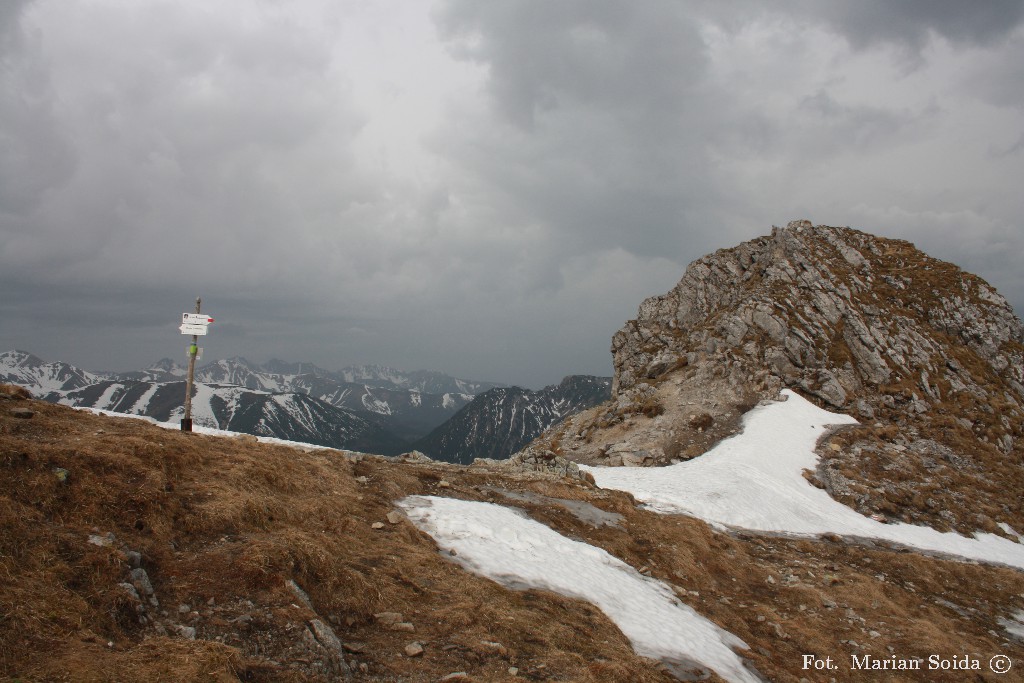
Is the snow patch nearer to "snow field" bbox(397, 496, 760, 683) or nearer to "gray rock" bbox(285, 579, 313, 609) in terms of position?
"snow field" bbox(397, 496, 760, 683)

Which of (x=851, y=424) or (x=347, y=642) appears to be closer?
(x=347, y=642)

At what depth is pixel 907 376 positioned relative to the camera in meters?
60.1

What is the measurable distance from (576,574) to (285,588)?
9.94 meters

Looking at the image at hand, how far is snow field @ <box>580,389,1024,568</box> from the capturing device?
30.7 metres

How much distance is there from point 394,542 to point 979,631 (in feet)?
79.3

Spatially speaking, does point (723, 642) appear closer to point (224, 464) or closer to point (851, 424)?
point (224, 464)

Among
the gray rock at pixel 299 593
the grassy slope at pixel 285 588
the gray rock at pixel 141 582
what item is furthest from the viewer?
the gray rock at pixel 299 593

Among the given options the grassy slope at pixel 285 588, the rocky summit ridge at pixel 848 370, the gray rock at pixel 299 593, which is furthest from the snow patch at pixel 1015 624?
the gray rock at pixel 299 593

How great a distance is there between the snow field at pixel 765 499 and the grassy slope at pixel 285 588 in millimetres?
8297

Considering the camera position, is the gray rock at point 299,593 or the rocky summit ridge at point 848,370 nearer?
the gray rock at point 299,593

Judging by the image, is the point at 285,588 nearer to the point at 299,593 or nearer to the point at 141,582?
the point at 299,593

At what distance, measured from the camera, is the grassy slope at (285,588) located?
Result: 27.1 feet

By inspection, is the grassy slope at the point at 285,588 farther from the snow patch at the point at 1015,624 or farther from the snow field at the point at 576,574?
the snow field at the point at 576,574

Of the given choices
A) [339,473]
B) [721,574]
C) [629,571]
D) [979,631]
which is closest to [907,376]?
[979,631]
